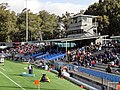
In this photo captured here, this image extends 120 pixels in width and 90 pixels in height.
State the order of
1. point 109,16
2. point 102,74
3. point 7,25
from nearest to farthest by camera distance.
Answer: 1. point 102,74
2. point 109,16
3. point 7,25

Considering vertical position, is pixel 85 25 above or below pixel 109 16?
below

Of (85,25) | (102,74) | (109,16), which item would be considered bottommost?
(102,74)

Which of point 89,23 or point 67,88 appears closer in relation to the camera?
point 67,88

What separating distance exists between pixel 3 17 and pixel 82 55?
6457 centimetres

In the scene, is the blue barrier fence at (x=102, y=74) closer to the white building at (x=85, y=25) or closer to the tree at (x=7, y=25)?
the white building at (x=85, y=25)

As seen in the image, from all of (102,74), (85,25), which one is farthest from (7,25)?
(102,74)

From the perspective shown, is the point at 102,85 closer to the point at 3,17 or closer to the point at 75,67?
the point at 75,67

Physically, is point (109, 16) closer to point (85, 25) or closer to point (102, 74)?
point (85, 25)

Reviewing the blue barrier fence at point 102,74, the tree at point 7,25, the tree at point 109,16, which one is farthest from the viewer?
the tree at point 7,25

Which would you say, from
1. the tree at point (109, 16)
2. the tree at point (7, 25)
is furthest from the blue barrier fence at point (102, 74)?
the tree at point (7, 25)

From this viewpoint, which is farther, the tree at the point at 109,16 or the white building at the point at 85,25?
the tree at the point at 109,16

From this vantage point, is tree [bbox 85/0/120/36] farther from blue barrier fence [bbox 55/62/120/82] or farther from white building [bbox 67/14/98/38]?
blue barrier fence [bbox 55/62/120/82]

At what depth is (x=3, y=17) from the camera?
338ft

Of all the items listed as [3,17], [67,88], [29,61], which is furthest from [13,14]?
[67,88]
